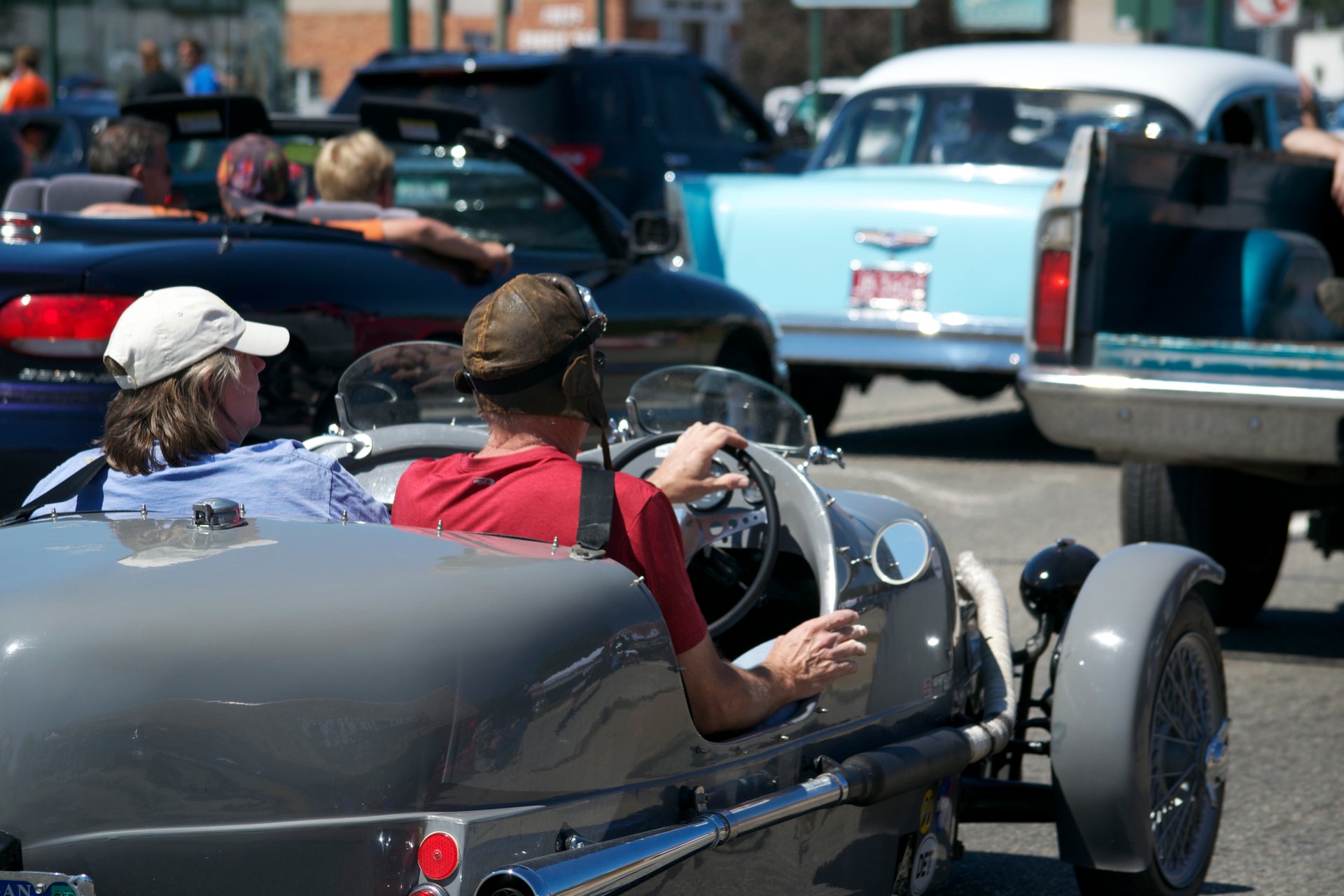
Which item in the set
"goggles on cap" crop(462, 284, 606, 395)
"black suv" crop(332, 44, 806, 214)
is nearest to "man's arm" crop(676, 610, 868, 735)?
"goggles on cap" crop(462, 284, 606, 395)

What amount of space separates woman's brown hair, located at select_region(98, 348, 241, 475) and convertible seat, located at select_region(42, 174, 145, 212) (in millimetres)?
3856

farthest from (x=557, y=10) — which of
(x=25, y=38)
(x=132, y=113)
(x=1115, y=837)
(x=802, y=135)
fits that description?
(x=1115, y=837)

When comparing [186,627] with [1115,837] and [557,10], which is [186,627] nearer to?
[1115,837]

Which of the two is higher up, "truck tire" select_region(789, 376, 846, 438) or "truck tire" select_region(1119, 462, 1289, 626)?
"truck tire" select_region(1119, 462, 1289, 626)

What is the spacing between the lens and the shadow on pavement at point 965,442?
33.3ft

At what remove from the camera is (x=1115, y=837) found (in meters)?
3.44

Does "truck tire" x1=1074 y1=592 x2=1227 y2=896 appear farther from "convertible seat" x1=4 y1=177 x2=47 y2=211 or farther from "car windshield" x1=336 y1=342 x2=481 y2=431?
"convertible seat" x1=4 y1=177 x2=47 y2=211

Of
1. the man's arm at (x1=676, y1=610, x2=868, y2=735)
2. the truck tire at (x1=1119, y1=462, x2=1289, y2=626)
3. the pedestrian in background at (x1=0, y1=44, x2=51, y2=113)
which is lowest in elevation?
the truck tire at (x1=1119, y1=462, x2=1289, y2=626)

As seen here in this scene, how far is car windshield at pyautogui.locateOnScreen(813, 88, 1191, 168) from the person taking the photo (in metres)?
9.57

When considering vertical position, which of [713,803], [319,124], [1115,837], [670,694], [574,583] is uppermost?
[319,124]

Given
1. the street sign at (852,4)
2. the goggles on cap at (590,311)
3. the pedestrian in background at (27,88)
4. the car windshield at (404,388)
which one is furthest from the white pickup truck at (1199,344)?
the street sign at (852,4)

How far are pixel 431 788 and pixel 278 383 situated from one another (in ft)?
11.1

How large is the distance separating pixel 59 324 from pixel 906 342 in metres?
4.81

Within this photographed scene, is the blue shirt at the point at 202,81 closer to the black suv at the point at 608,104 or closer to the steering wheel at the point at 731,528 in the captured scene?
the black suv at the point at 608,104
